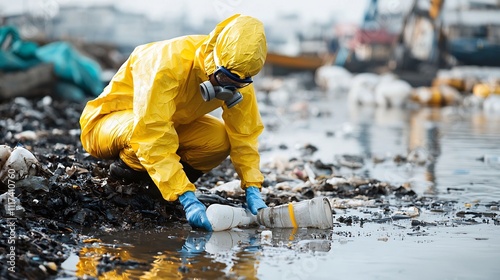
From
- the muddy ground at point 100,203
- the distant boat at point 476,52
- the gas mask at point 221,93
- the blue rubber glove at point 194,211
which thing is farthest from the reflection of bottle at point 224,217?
the distant boat at point 476,52

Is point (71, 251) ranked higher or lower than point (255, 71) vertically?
lower

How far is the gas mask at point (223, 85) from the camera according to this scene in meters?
4.61

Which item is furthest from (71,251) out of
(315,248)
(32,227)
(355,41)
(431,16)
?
(355,41)

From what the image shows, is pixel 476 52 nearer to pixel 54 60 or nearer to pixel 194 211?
pixel 54 60

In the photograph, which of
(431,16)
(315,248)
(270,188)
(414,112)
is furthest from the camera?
(431,16)

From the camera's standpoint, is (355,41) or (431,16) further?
(355,41)

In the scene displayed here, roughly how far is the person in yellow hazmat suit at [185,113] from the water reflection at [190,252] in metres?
0.22

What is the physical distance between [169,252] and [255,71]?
1190 millimetres

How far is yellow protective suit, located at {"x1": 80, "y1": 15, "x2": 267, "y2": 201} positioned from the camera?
4.65 meters

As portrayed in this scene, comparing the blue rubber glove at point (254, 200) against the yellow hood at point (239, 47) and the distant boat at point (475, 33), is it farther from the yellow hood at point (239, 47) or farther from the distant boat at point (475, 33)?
the distant boat at point (475, 33)

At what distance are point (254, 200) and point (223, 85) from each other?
37.5 inches

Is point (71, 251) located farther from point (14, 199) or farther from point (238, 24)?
point (238, 24)

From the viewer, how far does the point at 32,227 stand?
4.55 m

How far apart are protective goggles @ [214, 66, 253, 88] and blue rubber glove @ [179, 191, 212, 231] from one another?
28.5 inches
